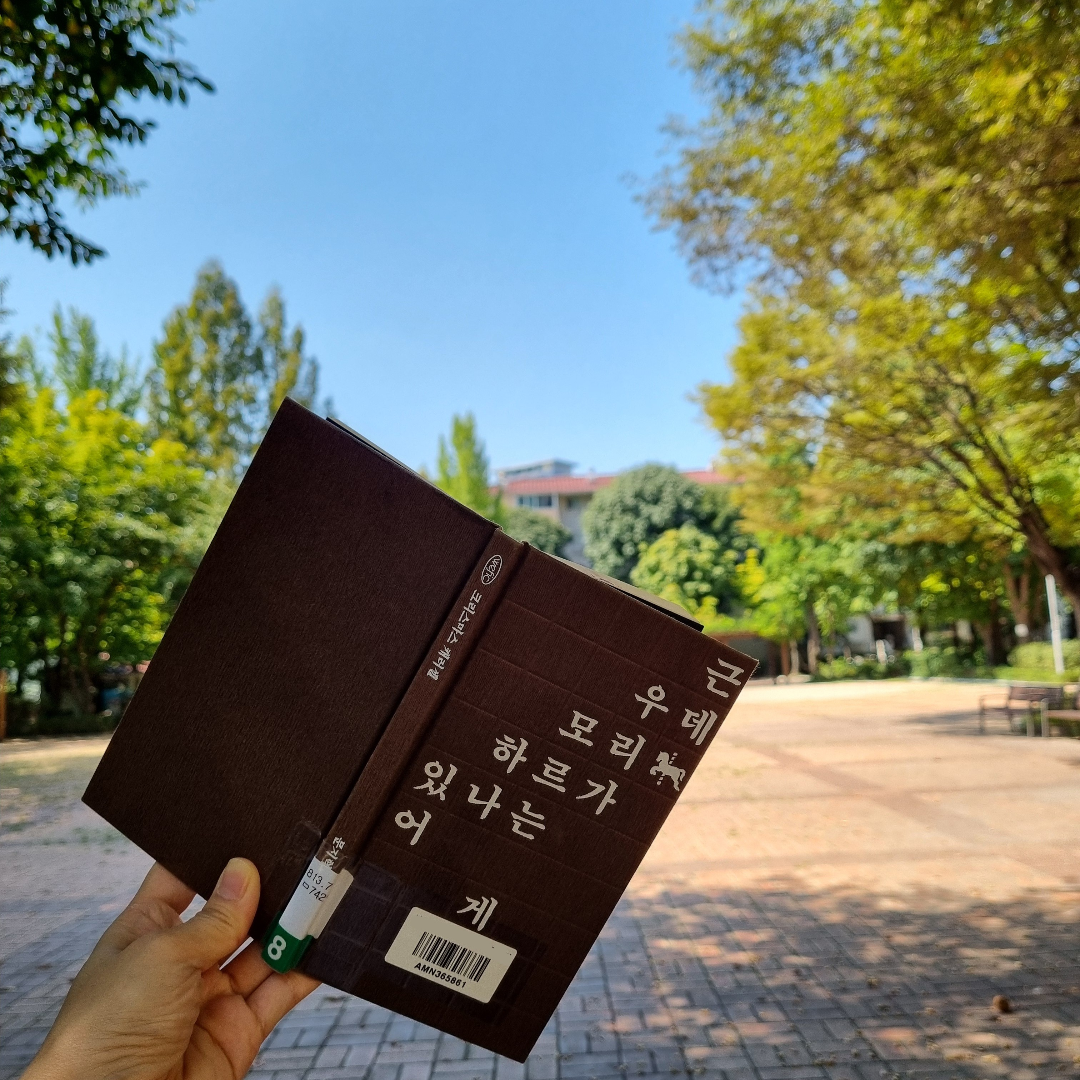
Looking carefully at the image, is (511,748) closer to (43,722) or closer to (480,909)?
(480,909)

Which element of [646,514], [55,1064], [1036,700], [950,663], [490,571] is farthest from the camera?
[646,514]

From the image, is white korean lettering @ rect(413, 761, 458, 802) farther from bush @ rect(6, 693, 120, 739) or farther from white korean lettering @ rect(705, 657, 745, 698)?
bush @ rect(6, 693, 120, 739)

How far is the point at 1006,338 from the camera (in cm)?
785

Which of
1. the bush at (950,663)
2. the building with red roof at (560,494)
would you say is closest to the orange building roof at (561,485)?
the building with red roof at (560,494)

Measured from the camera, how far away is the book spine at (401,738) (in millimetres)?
740

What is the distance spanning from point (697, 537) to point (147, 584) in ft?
68.4

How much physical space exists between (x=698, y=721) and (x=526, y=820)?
0.58ft

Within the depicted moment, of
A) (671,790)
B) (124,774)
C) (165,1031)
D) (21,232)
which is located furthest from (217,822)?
(21,232)

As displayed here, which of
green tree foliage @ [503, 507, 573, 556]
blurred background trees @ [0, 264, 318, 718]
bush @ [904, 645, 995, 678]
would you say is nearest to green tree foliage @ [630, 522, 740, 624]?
green tree foliage @ [503, 507, 573, 556]

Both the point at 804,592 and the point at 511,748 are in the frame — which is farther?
the point at 804,592

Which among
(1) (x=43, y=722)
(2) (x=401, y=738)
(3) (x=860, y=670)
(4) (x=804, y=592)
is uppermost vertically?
(4) (x=804, y=592)

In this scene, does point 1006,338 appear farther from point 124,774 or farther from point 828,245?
point 124,774

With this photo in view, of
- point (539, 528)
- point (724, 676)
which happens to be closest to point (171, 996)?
point (724, 676)

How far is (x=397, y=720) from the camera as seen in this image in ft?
2.46
